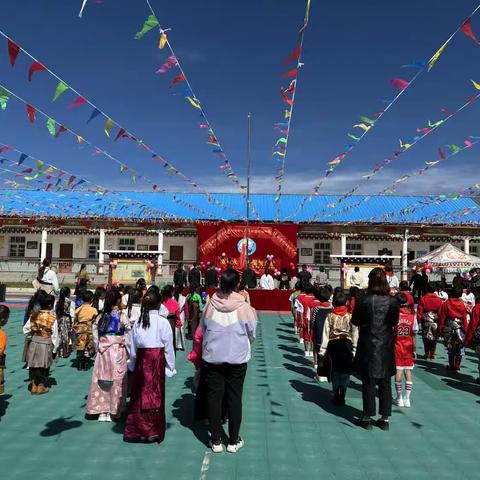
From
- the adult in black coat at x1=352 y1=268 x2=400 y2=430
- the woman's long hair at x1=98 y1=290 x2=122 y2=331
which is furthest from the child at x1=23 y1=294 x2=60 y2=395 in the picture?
the adult in black coat at x1=352 y1=268 x2=400 y2=430

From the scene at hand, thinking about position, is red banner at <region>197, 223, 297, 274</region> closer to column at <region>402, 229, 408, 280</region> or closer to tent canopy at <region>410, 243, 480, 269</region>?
column at <region>402, 229, 408, 280</region>

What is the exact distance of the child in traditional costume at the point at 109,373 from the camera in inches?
193

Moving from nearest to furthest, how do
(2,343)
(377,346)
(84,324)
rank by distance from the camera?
(2,343) → (377,346) → (84,324)

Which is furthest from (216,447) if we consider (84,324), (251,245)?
(251,245)

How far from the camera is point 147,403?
14.0ft

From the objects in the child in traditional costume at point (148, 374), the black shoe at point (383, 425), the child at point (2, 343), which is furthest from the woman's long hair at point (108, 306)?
the black shoe at point (383, 425)

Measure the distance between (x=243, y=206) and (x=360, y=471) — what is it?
2563cm

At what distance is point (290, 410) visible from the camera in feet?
17.8

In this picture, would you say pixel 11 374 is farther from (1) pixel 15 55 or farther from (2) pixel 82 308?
(1) pixel 15 55

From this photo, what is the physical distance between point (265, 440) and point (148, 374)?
1358 millimetres

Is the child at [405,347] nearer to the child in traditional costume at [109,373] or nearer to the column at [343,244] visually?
the child in traditional costume at [109,373]

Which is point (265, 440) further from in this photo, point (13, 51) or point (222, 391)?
point (13, 51)

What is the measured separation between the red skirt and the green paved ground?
4.5 inches

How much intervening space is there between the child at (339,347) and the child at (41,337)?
11.6 feet
